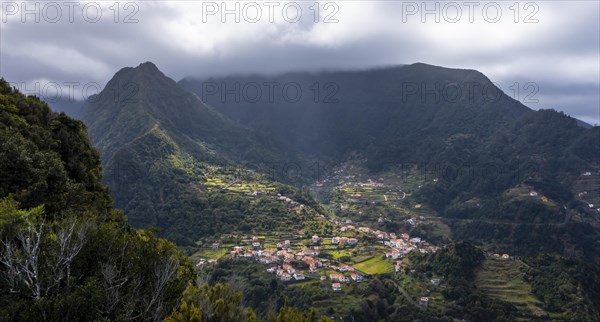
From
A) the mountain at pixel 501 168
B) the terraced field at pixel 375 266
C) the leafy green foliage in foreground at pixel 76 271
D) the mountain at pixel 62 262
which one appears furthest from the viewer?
the mountain at pixel 501 168

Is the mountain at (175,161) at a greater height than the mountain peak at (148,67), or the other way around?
the mountain peak at (148,67)

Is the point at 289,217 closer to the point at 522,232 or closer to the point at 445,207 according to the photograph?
the point at 522,232

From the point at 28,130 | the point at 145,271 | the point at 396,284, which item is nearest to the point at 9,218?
the point at 145,271

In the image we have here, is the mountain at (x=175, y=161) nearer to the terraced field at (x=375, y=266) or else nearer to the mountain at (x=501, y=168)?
the terraced field at (x=375, y=266)

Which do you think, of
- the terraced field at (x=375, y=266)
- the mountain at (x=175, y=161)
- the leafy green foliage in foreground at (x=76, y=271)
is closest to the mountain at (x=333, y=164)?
the mountain at (x=175, y=161)

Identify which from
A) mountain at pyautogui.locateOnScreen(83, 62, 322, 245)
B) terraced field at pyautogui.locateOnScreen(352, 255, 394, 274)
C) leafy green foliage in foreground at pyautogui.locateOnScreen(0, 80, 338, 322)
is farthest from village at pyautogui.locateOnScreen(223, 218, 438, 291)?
leafy green foliage in foreground at pyautogui.locateOnScreen(0, 80, 338, 322)

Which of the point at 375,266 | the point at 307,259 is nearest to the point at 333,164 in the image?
the point at 375,266

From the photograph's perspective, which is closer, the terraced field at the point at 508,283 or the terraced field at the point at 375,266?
the terraced field at the point at 508,283
